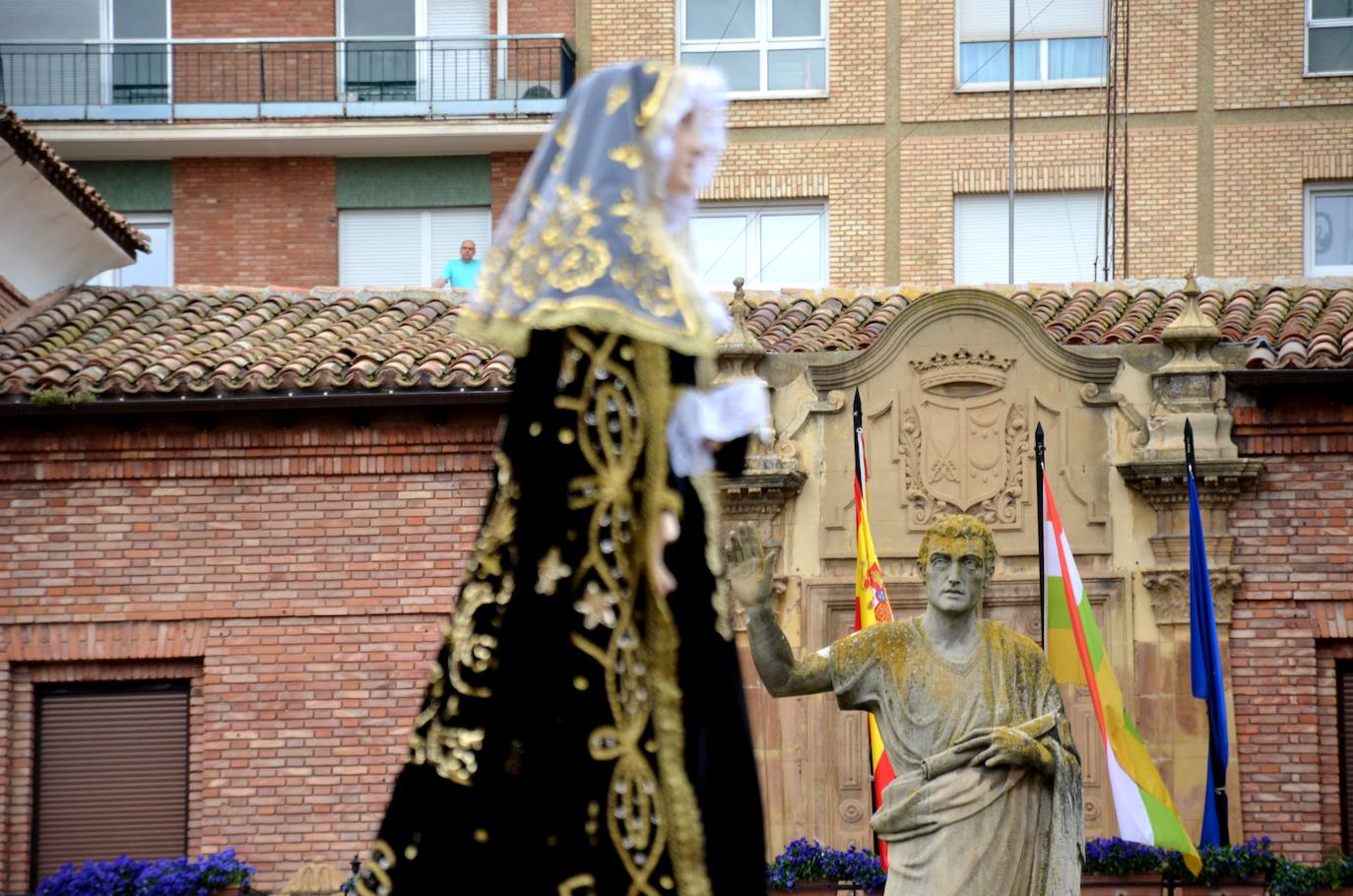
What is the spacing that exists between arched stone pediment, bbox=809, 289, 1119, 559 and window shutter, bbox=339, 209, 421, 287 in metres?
9.72

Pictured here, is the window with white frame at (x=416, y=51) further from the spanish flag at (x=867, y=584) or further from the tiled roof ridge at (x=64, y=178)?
the spanish flag at (x=867, y=584)

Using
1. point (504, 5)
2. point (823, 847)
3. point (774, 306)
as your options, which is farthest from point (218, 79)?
point (823, 847)

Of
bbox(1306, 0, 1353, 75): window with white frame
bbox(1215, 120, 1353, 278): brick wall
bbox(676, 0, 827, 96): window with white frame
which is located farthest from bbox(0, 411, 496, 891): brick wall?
bbox(1306, 0, 1353, 75): window with white frame

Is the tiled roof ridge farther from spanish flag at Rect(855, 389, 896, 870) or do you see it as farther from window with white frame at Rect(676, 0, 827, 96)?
window with white frame at Rect(676, 0, 827, 96)

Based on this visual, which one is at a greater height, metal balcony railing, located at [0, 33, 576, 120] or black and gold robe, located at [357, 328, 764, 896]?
metal balcony railing, located at [0, 33, 576, 120]

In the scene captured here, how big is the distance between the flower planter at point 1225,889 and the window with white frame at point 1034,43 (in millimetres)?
12026

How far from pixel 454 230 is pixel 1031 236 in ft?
20.0

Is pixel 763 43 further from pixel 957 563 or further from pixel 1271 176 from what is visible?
pixel 957 563

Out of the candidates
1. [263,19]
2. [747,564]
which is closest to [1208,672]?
[747,564]

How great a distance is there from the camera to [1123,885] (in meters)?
15.2

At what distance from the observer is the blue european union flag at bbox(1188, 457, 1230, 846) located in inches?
580

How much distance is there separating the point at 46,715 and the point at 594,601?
1379 cm

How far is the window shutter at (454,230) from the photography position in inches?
1017

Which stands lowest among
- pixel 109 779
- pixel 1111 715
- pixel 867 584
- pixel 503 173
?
pixel 109 779
